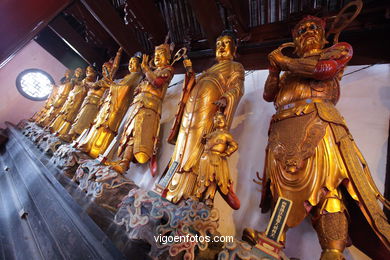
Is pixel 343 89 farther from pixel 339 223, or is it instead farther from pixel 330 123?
pixel 339 223

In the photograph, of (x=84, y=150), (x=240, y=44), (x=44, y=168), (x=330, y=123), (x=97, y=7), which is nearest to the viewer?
(x=330, y=123)

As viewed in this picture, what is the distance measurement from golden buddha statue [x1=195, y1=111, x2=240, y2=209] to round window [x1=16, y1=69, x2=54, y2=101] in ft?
15.3

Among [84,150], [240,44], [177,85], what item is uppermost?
[240,44]

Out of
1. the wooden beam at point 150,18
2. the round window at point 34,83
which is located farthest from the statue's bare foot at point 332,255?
the round window at point 34,83

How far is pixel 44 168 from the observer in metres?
1.35

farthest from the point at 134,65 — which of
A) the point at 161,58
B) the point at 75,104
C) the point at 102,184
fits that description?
the point at 102,184

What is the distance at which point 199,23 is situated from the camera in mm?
1920

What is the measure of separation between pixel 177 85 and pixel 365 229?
1.92 m

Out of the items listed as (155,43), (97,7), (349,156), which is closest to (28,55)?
(97,7)

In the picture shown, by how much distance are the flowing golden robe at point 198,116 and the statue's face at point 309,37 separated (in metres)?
0.37

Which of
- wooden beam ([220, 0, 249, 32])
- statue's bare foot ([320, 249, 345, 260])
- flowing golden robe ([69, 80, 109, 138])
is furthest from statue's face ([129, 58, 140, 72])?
statue's bare foot ([320, 249, 345, 260])

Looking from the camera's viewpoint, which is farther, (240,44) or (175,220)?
(240,44)

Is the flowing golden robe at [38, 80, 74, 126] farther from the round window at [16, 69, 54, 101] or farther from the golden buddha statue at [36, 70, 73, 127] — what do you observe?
the round window at [16, 69, 54, 101]

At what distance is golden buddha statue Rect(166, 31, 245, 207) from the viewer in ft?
3.07
